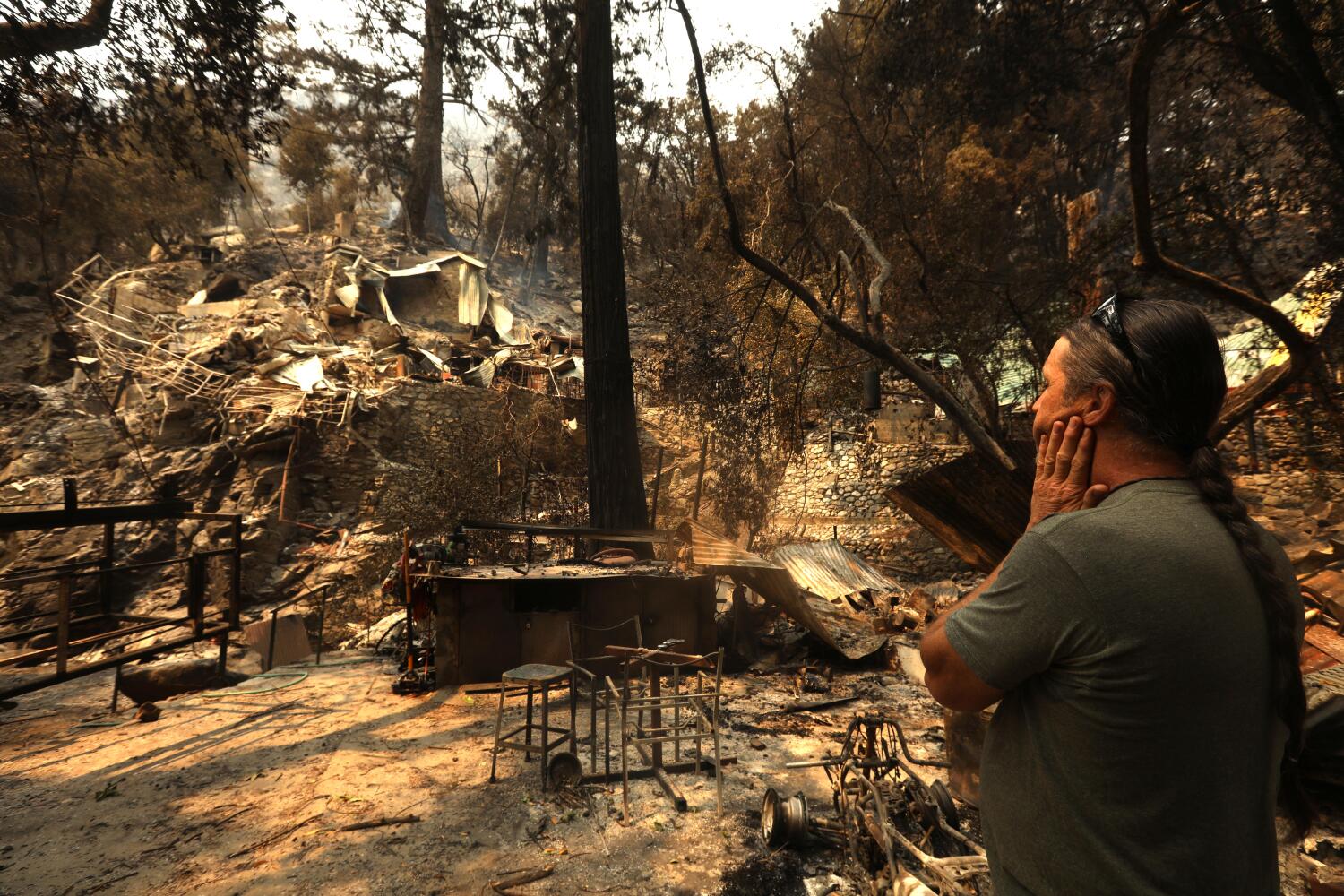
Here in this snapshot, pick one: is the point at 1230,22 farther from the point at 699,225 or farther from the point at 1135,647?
the point at 699,225

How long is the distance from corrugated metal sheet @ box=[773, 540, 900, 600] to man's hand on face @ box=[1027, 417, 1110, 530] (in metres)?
11.6

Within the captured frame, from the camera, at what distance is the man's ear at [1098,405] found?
1.27 metres

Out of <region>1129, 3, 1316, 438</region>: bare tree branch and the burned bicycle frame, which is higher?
<region>1129, 3, 1316, 438</region>: bare tree branch

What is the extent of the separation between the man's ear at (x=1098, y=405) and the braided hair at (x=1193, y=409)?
0.01 metres

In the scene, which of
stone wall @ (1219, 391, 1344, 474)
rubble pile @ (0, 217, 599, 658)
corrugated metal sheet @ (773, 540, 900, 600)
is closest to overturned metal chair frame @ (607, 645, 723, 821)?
corrugated metal sheet @ (773, 540, 900, 600)

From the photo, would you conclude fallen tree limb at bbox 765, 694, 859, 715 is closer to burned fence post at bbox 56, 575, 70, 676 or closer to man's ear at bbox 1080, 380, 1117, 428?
man's ear at bbox 1080, 380, 1117, 428

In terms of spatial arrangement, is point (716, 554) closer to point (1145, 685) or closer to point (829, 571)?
point (829, 571)

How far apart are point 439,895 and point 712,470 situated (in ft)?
45.7

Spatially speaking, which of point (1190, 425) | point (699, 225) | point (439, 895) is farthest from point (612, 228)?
point (1190, 425)

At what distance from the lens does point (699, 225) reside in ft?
50.7

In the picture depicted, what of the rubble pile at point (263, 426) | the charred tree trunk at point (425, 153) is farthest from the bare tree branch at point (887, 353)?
the charred tree trunk at point (425, 153)

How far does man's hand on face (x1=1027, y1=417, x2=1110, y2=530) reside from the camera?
4.28 ft

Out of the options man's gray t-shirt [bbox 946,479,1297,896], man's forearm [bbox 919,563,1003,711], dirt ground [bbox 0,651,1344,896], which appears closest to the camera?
man's gray t-shirt [bbox 946,479,1297,896]

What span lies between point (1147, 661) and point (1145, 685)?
0.04m
